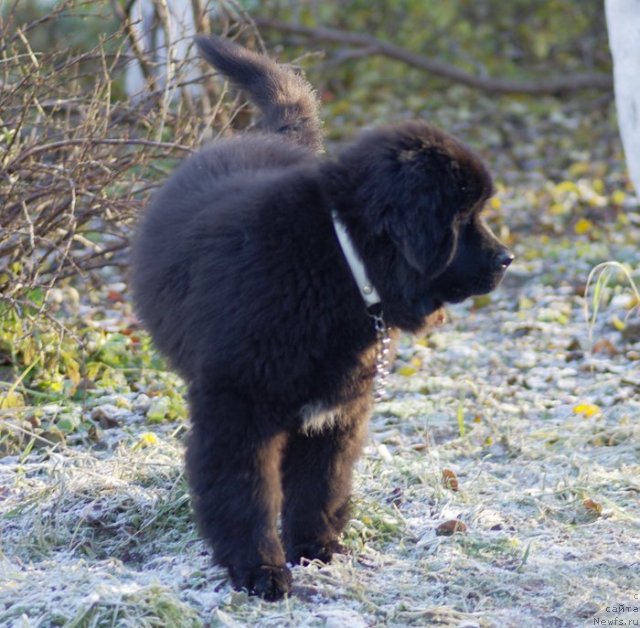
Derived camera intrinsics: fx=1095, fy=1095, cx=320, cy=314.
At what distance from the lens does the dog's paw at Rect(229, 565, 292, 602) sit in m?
2.98

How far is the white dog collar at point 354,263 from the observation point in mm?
2969

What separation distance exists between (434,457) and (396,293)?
4.34ft

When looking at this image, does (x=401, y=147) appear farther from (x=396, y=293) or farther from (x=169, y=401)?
(x=169, y=401)

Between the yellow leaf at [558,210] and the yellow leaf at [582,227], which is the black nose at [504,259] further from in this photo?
the yellow leaf at [558,210]

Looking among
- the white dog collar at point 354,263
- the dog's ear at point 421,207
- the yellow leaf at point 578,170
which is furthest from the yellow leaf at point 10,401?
the yellow leaf at point 578,170

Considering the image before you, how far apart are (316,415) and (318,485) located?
343mm

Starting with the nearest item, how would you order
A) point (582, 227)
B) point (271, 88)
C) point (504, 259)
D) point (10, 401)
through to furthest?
1. point (504, 259)
2. point (271, 88)
3. point (10, 401)
4. point (582, 227)

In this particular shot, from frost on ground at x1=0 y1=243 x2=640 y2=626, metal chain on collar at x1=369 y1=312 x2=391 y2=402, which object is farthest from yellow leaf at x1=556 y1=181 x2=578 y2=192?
metal chain on collar at x1=369 y1=312 x2=391 y2=402

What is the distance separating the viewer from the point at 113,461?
3.91 metres

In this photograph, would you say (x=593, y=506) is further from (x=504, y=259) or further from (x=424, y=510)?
(x=504, y=259)

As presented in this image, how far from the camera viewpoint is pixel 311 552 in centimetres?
329

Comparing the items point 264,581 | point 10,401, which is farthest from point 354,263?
point 10,401

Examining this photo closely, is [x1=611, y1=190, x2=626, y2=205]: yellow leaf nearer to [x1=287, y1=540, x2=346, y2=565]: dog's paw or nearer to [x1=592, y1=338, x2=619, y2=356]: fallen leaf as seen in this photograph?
[x1=592, y1=338, x2=619, y2=356]: fallen leaf

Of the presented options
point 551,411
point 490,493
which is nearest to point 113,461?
point 490,493
